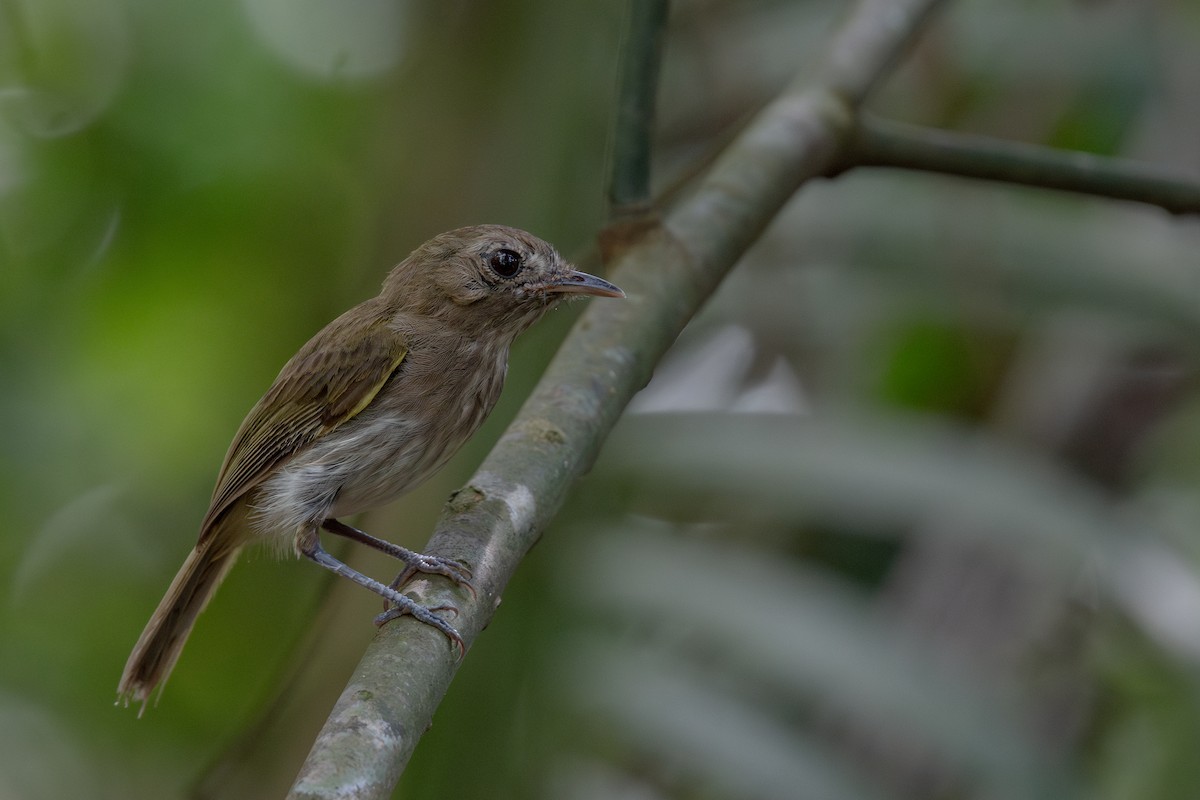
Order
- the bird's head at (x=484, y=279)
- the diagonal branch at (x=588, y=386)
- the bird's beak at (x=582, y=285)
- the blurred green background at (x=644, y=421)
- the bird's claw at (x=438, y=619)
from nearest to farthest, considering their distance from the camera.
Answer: the diagonal branch at (x=588, y=386) → the bird's claw at (x=438, y=619) → the blurred green background at (x=644, y=421) → the bird's beak at (x=582, y=285) → the bird's head at (x=484, y=279)

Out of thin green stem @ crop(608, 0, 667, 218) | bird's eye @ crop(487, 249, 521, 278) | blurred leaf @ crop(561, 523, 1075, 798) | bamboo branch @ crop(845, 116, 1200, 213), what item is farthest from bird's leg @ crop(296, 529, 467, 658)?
bamboo branch @ crop(845, 116, 1200, 213)

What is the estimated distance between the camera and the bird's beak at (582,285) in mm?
2891

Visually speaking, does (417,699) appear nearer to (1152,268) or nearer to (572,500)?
(572,500)

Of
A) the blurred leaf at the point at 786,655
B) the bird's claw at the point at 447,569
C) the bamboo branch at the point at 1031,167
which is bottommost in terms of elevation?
the bird's claw at the point at 447,569

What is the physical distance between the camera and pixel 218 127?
142 inches

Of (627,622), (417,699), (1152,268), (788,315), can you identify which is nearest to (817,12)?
(788,315)

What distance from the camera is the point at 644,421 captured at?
11.1ft

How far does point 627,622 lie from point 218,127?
1773 mm

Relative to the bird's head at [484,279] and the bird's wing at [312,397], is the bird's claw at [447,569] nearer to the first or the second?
the bird's wing at [312,397]

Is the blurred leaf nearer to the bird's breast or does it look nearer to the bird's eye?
the bird's breast

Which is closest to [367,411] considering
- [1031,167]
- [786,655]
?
[786,655]

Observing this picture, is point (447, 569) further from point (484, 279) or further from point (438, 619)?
point (484, 279)

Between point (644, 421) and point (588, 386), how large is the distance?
29.0 inches

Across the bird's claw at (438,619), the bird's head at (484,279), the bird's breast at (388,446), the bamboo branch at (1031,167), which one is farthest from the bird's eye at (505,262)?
the bird's claw at (438,619)
